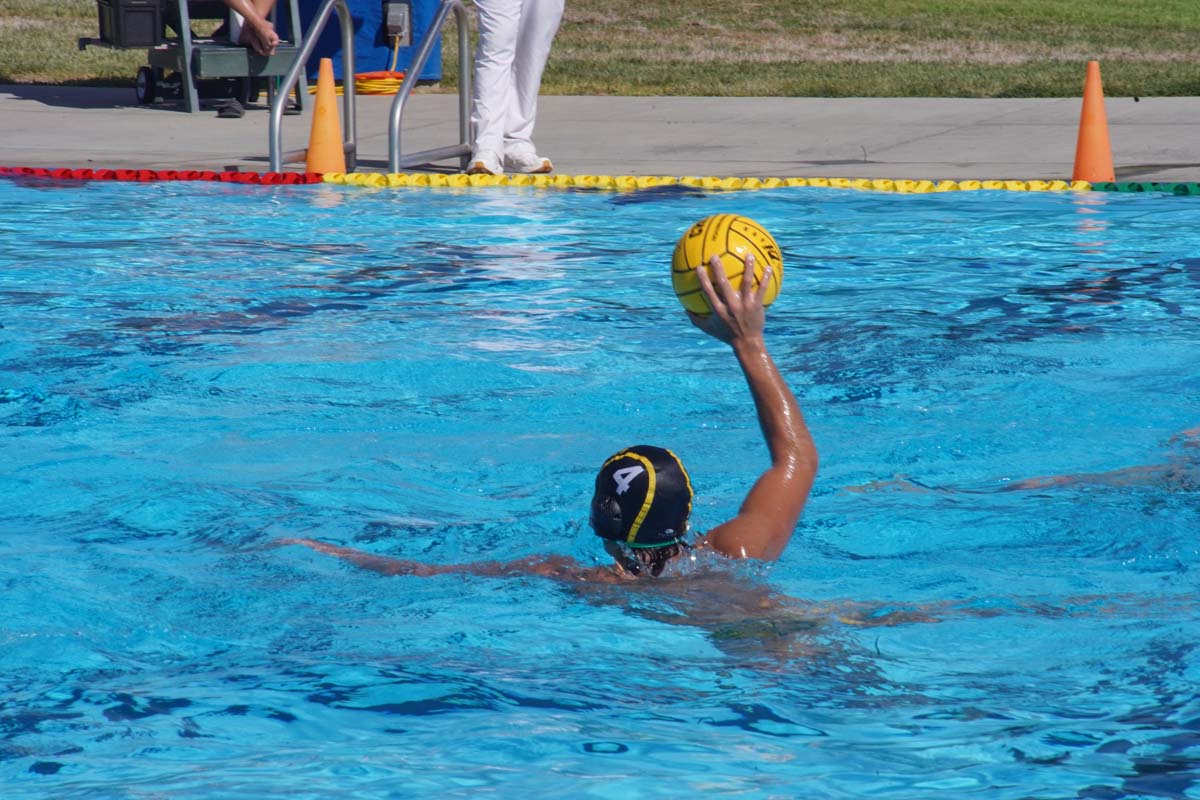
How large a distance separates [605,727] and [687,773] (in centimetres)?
37

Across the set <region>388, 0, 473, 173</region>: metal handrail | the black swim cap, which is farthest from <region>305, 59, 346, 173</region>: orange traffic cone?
the black swim cap

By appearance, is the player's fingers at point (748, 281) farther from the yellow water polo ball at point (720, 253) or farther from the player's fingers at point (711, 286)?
the yellow water polo ball at point (720, 253)

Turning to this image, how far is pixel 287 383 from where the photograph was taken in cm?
722

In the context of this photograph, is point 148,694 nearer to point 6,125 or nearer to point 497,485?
point 497,485

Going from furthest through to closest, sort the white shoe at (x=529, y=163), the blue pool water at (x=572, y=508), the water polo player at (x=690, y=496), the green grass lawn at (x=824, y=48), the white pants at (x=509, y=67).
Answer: the green grass lawn at (x=824, y=48) < the white shoe at (x=529, y=163) < the white pants at (x=509, y=67) < the water polo player at (x=690, y=496) < the blue pool water at (x=572, y=508)

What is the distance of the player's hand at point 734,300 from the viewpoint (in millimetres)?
3791

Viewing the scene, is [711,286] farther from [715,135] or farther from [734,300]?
[715,135]

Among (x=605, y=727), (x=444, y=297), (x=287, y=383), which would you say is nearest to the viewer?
(x=605, y=727)

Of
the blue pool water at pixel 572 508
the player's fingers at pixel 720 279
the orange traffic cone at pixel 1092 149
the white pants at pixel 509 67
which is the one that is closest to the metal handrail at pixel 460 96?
the white pants at pixel 509 67

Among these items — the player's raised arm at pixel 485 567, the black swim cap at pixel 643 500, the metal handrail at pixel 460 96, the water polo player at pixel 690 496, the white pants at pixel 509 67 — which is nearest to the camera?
the water polo player at pixel 690 496

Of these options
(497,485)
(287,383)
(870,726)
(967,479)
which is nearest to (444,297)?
(287,383)

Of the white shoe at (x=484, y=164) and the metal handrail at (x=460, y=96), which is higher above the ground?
the metal handrail at (x=460, y=96)

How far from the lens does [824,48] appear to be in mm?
22609

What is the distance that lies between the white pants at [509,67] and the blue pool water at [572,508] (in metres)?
1.47
